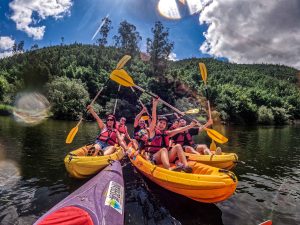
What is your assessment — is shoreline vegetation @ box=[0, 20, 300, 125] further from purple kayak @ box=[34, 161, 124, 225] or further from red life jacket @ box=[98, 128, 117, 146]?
purple kayak @ box=[34, 161, 124, 225]

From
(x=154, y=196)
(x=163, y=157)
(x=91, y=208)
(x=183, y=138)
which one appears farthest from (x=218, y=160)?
(x=91, y=208)

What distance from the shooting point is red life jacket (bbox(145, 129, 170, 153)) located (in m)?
6.94

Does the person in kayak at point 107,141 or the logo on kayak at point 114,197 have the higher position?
the person in kayak at point 107,141

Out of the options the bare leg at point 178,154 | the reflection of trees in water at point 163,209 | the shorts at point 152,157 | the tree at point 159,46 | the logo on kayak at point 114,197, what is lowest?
the reflection of trees in water at point 163,209

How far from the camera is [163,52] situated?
54.8 metres

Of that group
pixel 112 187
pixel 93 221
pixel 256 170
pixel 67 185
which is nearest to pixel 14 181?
pixel 67 185

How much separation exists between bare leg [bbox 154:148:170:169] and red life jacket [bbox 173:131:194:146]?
1.79 metres

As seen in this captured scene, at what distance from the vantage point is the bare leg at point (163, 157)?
6281mm

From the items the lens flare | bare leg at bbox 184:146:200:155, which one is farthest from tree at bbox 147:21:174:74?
bare leg at bbox 184:146:200:155

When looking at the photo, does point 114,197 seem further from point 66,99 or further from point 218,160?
point 66,99

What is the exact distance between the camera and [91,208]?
3.65m

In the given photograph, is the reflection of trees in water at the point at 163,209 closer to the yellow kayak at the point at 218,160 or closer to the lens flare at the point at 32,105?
the yellow kayak at the point at 218,160

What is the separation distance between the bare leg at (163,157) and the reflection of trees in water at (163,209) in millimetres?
630

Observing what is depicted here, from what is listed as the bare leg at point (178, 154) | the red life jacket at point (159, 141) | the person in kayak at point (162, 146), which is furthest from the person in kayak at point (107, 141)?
the bare leg at point (178, 154)
